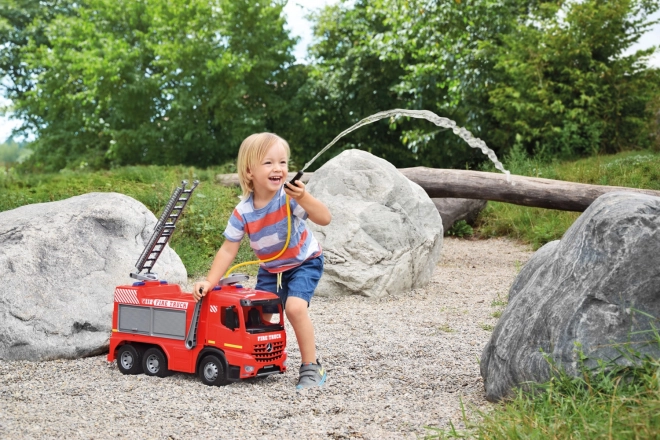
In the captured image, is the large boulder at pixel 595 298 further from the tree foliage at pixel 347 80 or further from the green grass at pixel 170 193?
the tree foliage at pixel 347 80

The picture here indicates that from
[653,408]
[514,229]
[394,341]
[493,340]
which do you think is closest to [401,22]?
[514,229]

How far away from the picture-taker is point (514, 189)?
9273 millimetres

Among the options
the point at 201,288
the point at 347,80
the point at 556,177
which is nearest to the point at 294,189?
A: the point at 201,288

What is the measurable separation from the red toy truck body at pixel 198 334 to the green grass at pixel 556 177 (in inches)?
265

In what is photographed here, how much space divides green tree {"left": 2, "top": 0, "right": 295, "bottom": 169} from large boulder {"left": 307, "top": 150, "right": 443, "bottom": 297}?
414 inches

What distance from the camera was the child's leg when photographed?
160 inches

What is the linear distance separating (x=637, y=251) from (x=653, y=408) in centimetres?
77

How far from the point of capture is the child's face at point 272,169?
398 cm

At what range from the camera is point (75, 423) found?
11.4ft

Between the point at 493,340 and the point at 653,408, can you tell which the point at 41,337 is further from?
the point at 653,408

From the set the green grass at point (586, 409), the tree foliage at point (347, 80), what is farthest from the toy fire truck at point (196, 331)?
the tree foliage at point (347, 80)

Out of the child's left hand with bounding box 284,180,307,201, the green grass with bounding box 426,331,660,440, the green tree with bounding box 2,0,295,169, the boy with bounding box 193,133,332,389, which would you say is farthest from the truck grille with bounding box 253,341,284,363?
the green tree with bounding box 2,0,295,169

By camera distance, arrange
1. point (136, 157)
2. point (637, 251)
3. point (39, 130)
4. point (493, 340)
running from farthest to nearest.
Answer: point (39, 130), point (136, 157), point (493, 340), point (637, 251)

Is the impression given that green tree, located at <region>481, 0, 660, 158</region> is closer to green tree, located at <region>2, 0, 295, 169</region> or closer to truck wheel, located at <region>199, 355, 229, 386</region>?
green tree, located at <region>2, 0, 295, 169</region>
